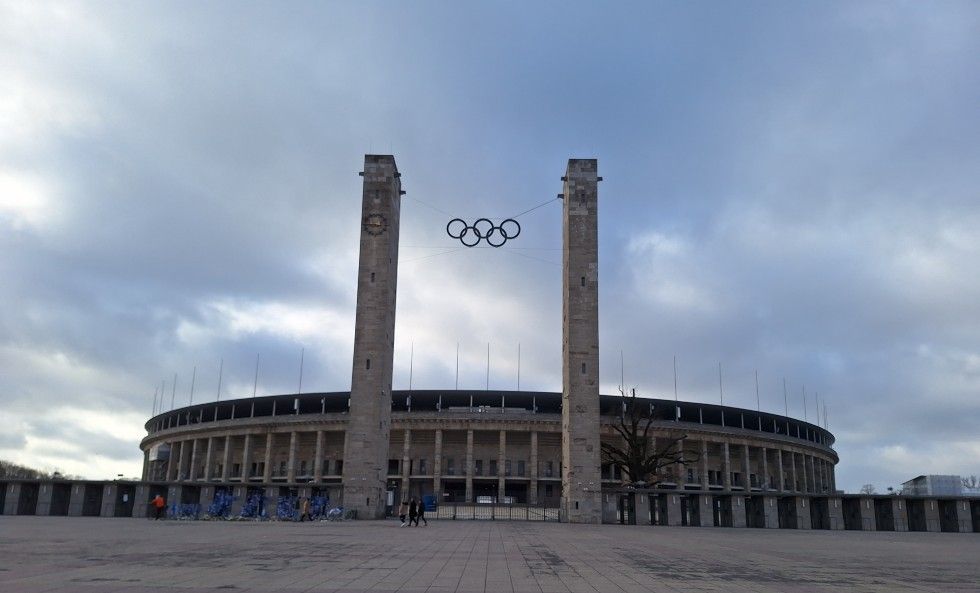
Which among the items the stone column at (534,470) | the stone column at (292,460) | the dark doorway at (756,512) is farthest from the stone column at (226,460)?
the dark doorway at (756,512)

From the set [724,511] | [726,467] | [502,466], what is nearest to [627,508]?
[724,511]

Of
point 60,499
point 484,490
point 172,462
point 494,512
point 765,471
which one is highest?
point 765,471

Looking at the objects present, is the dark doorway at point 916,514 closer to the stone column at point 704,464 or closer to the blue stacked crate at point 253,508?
the stone column at point 704,464

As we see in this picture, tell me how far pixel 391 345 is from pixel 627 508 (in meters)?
22.6

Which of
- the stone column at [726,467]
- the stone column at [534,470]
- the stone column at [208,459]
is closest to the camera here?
the stone column at [534,470]

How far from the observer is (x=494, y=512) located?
63.7m

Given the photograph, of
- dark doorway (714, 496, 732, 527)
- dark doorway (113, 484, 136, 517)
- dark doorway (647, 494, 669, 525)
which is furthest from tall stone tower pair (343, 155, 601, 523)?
dark doorway (113, 484, 136, 517)

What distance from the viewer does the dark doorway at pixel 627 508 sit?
5603 cm

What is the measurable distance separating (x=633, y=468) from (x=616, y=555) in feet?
148

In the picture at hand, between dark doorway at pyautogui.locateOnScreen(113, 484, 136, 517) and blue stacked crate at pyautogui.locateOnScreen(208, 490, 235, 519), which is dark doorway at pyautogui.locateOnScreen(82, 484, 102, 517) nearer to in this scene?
dark doorway at pyautogui.locateOnScreen(113, 484, 136, 517)

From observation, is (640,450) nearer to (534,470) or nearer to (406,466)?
(534,470)

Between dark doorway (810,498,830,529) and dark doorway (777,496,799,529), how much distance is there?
5.17 ft

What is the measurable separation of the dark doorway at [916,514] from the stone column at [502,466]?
44975 mm

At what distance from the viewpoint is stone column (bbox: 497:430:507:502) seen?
89125 mm
